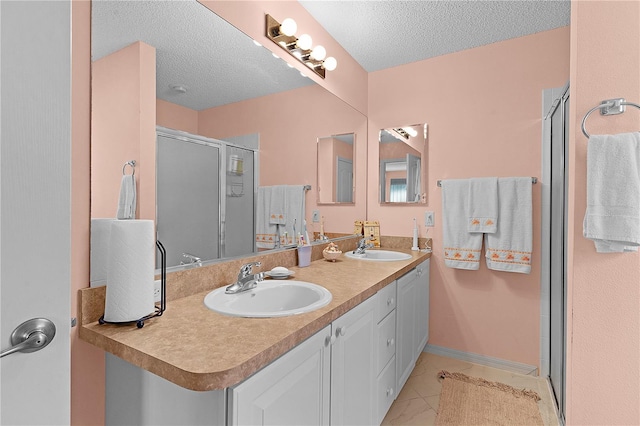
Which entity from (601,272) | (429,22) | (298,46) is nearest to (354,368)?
(601,272)

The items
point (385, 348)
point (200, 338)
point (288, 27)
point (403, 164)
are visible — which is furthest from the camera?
Result: point (403, 164)

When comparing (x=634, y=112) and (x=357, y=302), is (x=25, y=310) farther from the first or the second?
(x=634, y=112)

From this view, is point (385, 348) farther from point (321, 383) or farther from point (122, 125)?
point (122, 125)

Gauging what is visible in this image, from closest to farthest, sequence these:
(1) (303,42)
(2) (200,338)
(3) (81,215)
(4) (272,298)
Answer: (2) (200,338) → (3) (81,215) → (4) (272,298) → (1) (303,42)

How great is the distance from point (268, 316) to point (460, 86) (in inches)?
87.7

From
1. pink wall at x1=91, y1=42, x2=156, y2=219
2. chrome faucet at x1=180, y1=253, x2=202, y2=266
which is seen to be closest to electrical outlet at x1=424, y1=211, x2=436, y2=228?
chrome faucet at x1=180, y1=253, x2=202, y2=266

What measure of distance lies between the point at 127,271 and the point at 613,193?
1578 millimetres

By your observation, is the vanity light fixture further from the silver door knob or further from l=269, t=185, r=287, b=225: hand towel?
the silver door knob

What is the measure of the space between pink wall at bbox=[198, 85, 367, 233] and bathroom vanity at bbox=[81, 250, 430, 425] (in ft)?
2.26

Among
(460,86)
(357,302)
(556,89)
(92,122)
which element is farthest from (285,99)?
(556,89)

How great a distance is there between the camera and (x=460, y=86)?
91.0 inches

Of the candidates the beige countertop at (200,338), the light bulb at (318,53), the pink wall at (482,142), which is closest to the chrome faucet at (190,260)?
the beige countertop at (200,338)

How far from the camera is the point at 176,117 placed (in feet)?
3.91

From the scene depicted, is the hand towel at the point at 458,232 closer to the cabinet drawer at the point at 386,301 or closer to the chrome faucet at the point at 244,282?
the cabinet drawer at the point at 386,301
